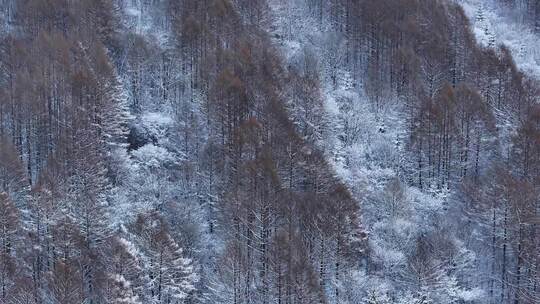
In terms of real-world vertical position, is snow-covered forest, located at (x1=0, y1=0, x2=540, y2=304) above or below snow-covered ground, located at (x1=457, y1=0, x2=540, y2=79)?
below

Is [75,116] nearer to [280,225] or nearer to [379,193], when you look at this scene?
[280,225]

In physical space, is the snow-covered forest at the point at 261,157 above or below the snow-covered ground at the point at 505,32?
below

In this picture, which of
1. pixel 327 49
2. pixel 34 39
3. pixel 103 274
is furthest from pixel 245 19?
pixel 103 274

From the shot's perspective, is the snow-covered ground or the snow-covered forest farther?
the snow-covered ground

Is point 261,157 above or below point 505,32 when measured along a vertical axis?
below

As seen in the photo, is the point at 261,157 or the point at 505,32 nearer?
the point at 261,157
